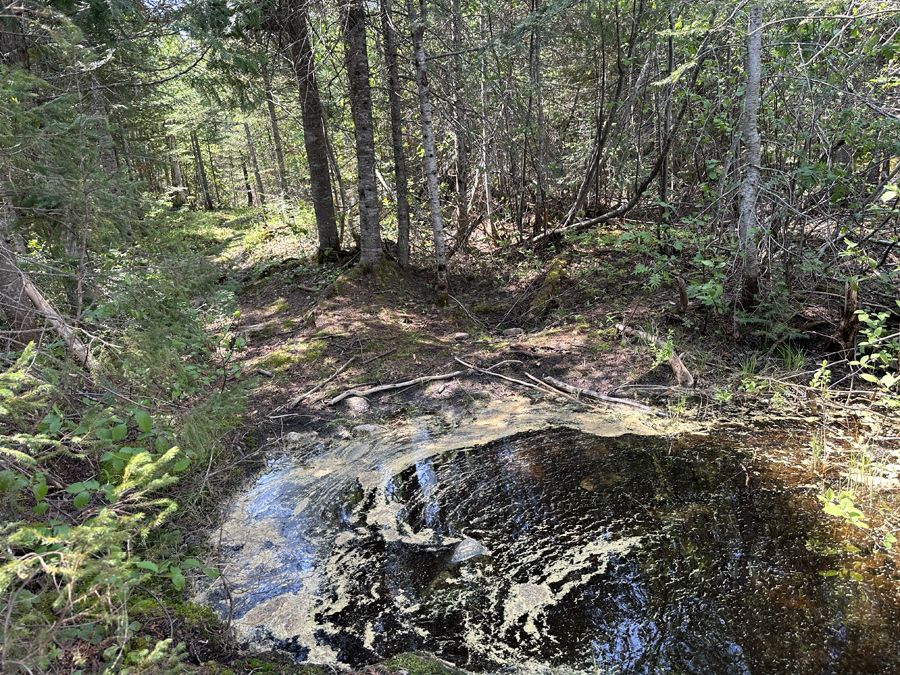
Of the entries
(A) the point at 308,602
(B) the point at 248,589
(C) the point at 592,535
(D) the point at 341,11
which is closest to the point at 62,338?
(B) the point at 248,589

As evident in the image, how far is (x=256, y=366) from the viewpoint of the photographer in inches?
290

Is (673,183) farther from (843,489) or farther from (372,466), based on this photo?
(372,466)

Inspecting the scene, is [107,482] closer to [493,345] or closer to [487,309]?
[493,345]

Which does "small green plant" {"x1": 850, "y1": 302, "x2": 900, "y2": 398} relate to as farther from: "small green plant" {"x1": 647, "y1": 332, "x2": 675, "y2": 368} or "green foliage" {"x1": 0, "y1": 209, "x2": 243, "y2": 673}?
"green foliage" {"x1": 0, "y1": 209, "x2": 243, "y2": 673}

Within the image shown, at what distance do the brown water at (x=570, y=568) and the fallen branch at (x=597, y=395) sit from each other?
666 millimetres

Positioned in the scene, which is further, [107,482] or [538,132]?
[538,132]

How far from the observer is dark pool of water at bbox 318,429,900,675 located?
9.35ft

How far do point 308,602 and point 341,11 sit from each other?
858 centimetres

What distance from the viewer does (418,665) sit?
8.84 ft

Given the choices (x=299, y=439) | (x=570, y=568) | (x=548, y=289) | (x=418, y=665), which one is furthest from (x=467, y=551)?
(x=548, y=289)

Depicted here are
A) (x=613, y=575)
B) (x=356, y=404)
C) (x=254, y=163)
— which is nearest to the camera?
(x=613, y=575)

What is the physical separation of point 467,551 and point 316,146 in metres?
8.82

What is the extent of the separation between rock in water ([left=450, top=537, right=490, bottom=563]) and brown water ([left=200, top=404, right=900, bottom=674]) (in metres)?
0.02

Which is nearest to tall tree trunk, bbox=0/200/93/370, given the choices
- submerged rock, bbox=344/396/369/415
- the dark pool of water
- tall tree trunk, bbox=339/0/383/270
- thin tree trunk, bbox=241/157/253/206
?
the dark pool of water
